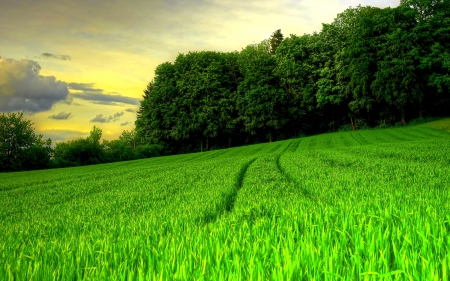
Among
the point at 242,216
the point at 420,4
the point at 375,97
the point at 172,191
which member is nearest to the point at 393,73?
the point at 375,97

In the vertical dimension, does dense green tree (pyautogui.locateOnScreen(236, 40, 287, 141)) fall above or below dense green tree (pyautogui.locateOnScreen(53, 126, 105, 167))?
above

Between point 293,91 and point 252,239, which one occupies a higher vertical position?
point 293,91

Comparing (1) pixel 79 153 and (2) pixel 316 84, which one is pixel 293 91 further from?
(1) pixel 79 153

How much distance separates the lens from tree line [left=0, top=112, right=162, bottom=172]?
5038 cm

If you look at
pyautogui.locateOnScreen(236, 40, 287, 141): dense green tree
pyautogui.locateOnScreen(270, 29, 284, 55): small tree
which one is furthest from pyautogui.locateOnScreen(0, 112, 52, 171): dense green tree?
pyautogui.locateOnScreen(270, 29, 284, 55): small tree

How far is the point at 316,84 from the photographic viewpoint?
64750 millimetres

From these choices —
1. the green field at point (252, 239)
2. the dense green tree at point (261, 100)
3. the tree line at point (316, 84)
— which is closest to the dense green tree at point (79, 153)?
the tree line at point (316, 84)

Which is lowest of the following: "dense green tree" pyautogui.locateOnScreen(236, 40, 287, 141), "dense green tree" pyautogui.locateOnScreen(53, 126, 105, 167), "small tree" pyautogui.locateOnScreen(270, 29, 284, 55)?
"dense green tree" pyautogui.locateOnScreen(53, 126, 105, 167)

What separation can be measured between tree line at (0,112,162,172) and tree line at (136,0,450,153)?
11.6m

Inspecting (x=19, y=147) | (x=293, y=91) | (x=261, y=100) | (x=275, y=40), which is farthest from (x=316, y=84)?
(x=19, y=147)

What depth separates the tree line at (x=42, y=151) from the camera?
50.4 metres

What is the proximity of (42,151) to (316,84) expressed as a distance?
176ft

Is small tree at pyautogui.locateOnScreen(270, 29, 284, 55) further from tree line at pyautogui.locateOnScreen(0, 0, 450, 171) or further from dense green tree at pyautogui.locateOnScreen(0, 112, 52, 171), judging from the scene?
dense green tree at pyautogui.locateOnScreen(0, 112, 52, 171)

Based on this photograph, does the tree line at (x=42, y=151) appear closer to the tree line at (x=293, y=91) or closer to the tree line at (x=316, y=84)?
the tree line at (x=293, y=91)
